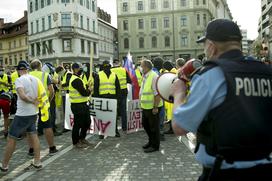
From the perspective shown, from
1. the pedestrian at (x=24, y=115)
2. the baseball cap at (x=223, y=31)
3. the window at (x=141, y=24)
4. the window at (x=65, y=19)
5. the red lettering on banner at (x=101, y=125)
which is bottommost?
the red lettering on banner at (x=101, y=125)

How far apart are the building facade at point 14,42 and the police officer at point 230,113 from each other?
70538 mm

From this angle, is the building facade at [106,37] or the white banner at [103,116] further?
the building facade at [106,37]

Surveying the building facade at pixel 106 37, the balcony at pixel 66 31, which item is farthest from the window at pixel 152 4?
the balcony at pixel 66 31

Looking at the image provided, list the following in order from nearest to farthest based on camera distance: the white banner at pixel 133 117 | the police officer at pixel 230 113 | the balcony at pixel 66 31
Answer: the police officer at pixel 230 113
the white banner at pixel 133 117
the balcony at pixel 66 31

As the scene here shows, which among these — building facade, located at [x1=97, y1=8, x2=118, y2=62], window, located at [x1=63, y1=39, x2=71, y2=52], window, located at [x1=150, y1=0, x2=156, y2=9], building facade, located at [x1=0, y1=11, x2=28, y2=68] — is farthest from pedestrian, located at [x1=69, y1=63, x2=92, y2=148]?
window, located at [x1=150, y1=0, x2=156, y2=9]

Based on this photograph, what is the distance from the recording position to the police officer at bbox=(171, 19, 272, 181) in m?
2.19

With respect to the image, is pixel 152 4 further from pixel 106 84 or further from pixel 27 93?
pixel 27 93

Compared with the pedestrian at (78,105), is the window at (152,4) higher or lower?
higher

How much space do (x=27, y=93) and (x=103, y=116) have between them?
2931mm

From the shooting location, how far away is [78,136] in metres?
8.44

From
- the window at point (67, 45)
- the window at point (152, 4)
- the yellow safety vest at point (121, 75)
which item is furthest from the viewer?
the window at point (152, 4)

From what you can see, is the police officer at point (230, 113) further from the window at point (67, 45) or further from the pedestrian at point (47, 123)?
the window at point (67, 45)

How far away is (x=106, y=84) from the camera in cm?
948

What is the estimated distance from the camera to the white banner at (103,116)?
29.6ft
